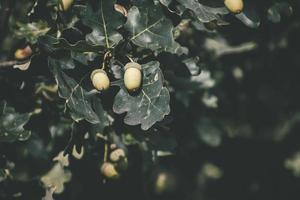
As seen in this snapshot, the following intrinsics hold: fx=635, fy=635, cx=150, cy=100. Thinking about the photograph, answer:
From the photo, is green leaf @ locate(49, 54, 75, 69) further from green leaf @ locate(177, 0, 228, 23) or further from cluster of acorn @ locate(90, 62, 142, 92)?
green leaf @ locate(177, 0, 228, 23)

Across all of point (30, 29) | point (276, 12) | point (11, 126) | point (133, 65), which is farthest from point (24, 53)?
point (276, 12)

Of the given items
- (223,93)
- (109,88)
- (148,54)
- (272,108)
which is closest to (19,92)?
(109,88)

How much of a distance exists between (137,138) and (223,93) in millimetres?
1462

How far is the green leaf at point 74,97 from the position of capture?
6.38 feet

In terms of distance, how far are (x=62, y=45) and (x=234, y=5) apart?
0.56 metres

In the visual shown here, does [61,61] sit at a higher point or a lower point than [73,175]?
higher

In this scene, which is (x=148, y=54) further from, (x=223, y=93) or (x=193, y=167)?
(x=193, y=167)

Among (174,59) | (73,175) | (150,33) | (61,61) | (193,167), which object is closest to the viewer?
(61,61)

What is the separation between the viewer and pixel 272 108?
4.50 m

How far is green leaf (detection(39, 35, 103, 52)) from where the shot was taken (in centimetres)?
194

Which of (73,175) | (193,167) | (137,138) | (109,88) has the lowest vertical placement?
(193,167)

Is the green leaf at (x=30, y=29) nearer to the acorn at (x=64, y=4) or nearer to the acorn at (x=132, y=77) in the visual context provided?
the acorn at (x=64, y=4)

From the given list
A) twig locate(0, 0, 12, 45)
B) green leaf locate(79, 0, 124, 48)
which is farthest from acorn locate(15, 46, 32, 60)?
green leaf locate(79, 0, 124, 48)

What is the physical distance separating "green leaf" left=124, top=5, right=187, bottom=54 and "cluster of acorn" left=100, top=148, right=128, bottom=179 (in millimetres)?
508
